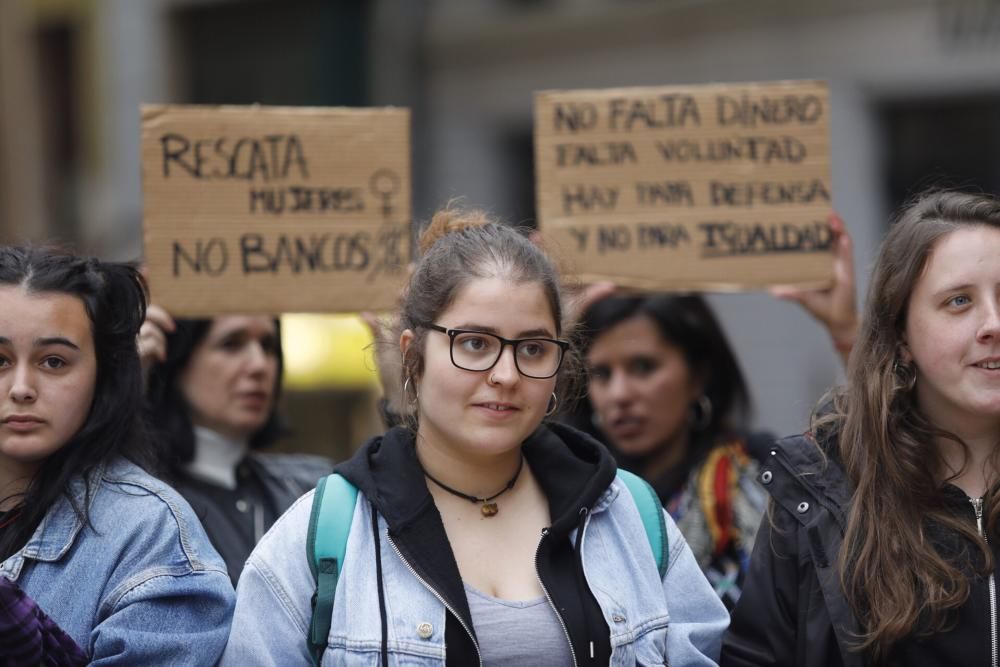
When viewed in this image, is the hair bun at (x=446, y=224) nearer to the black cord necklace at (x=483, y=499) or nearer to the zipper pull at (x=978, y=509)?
the black cord necklace at (x=483, y=499)

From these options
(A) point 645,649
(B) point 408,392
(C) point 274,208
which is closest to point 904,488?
(A) point 645,649

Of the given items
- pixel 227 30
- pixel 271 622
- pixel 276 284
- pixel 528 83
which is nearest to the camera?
pixel 271 622

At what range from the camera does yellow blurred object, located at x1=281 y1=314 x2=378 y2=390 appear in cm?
886

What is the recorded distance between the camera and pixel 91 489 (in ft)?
9.98

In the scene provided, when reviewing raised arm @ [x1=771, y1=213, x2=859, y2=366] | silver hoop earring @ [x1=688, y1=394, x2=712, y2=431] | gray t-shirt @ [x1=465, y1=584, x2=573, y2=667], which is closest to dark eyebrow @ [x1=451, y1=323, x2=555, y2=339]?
gray t-shirt @ [x1=465, y1=584, x2=573, y2=667]

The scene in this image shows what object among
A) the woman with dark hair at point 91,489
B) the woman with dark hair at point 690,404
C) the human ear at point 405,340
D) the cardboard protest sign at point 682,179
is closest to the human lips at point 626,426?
the woman with dark hair at point 690,404

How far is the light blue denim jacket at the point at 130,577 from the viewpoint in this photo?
2.82m

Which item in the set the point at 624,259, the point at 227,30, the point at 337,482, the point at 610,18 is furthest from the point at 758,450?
the point at 227,30

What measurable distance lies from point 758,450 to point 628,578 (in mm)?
1449

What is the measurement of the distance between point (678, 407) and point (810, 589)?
144 cm

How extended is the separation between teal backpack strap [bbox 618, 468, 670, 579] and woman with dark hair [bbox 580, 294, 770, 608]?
982mm

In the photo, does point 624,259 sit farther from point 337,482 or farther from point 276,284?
point 337,482

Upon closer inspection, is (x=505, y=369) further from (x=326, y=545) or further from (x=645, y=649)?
(x=645, y=649)

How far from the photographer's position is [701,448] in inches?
169
